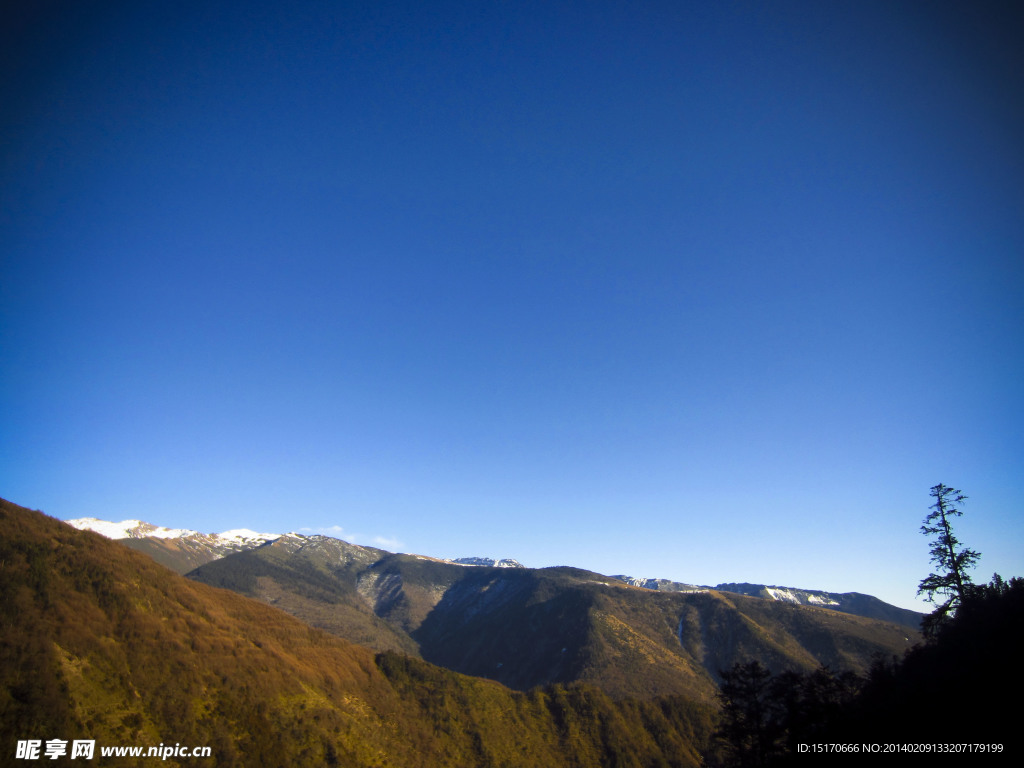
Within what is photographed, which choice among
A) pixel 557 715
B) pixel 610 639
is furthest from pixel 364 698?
pixel 610 639

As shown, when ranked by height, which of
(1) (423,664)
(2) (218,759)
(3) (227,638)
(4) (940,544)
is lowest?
(1) (423,664)

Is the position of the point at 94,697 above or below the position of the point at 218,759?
above

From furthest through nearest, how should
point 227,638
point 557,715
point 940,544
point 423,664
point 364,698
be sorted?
point 557,715
point 423,664
point 364,698
point 227,638
point 940,544

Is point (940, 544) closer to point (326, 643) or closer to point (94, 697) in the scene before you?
point (94, 697)

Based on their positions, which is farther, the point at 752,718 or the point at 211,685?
the point at 211,685

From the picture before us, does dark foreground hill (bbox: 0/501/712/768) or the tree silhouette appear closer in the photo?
the tree silhouette

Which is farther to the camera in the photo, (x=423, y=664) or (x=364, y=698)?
(x=423, y=664)

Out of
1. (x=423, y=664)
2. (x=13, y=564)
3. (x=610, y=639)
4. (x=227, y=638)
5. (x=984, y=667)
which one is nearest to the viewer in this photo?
(x=984, y=667)

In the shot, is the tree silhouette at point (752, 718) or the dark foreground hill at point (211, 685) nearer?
the tree silhouette at point (752, 718)
